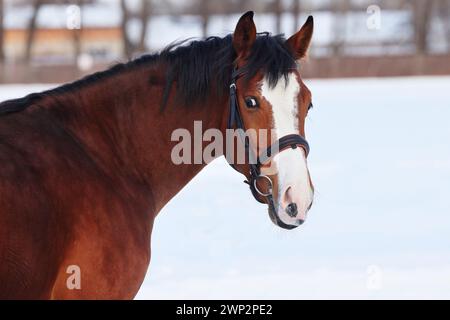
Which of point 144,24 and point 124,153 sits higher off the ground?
point 144,24

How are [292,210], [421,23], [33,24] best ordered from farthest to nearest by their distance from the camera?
[421,23] → [33,24] → [292,210]

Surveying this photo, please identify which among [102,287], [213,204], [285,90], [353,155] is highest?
[353,155]

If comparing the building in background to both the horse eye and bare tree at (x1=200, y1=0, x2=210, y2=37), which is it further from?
the horse eye

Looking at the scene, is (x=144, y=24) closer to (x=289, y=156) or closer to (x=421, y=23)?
(x=421, y=23)

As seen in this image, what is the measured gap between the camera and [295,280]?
513 cm

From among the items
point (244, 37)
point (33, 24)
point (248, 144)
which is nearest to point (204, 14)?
point (33, 24)

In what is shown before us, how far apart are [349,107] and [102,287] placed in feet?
23.2

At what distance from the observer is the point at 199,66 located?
3.07 metres

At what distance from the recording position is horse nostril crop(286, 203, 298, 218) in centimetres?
274

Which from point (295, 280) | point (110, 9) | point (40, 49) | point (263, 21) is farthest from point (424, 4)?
point (295, 280)

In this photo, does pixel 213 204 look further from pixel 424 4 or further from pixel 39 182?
pixel 424 4

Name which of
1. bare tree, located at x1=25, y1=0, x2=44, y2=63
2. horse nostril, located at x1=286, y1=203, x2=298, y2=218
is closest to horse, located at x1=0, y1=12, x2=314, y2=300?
horse nostril, located at x1=286, y1=203, x2=298, y2=218

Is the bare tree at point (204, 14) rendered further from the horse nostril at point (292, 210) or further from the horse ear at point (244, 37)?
the horse nostril at point (292, 210)

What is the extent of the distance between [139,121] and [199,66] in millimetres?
300
